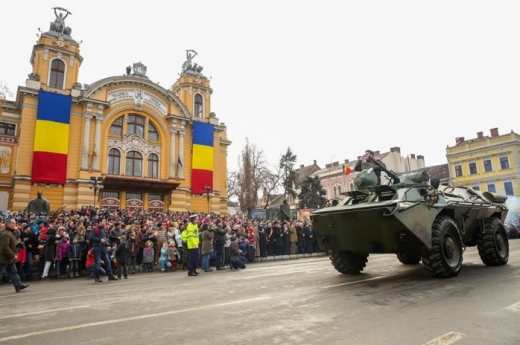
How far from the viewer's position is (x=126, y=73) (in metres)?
34.8

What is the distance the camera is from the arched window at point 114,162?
1193 inches

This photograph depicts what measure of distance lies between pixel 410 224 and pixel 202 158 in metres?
28.7

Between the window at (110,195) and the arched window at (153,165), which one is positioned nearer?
the window at (110,195)

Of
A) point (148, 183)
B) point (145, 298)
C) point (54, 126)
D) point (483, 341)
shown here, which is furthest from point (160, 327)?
point (54, 126)

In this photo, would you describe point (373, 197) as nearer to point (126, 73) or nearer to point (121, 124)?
point (121, 124)

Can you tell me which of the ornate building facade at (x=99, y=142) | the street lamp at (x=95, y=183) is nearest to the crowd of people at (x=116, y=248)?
the street lamp at (x=95, y=183)

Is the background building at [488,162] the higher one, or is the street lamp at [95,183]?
the background building at [488,162]

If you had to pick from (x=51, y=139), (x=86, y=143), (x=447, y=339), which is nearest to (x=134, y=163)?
(x=86, y=143)

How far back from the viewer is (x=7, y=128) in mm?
29547

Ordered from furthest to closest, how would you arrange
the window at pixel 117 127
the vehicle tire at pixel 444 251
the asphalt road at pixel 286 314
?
the window at pixel 117 127 < the vehicle tire at pixel 444 251 < the asphalt road at pixel 286 314

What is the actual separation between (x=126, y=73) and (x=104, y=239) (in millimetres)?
28108

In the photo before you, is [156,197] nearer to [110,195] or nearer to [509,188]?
[110,195]

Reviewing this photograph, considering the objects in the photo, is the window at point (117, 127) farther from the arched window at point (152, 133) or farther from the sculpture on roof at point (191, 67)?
the sculpture on roof at point (191, 67)

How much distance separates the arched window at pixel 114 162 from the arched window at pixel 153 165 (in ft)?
8.86
